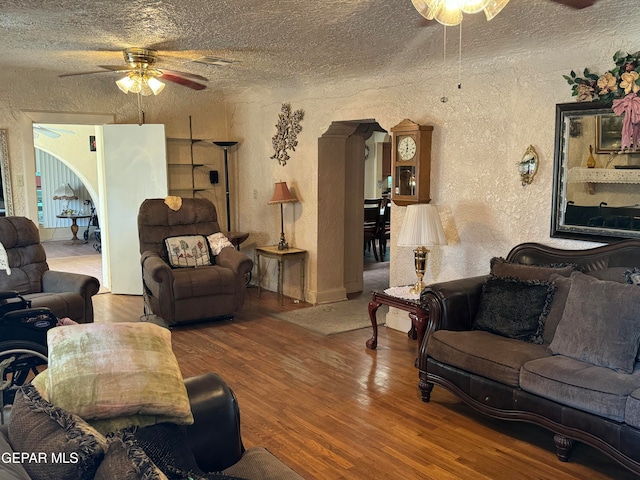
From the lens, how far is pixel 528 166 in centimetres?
387

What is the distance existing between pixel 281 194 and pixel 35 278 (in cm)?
246

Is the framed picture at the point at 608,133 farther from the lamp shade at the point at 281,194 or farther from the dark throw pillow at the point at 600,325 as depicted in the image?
the lamp shade at the point at 281,194

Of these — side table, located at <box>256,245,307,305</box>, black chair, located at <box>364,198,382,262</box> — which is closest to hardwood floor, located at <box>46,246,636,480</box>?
side table, located at <box>256,245,307,305</box>

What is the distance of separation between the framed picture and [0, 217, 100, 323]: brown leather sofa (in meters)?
3.76

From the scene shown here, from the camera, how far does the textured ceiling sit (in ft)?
9.62

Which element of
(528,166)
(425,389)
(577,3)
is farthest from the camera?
(528,166)

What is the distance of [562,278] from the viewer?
3.29 m

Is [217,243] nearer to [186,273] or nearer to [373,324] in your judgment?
[186,273]

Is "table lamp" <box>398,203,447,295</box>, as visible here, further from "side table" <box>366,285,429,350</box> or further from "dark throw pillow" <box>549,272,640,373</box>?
"dark throw pillow" <box>549,272,640,373</box>

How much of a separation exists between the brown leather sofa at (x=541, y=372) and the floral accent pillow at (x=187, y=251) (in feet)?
8.44

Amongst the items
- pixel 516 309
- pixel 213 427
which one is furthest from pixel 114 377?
pixel 516 309

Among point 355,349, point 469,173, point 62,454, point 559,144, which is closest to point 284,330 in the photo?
point 355,349

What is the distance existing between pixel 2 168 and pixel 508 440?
5040 millimetres

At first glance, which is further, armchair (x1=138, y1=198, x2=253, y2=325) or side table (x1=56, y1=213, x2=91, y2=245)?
side table (x1=56, y1=213, x2=91, y2=245)
